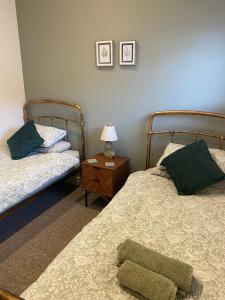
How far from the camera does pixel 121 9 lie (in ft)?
8.46

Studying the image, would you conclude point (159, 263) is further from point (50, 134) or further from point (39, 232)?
point (50, 134)

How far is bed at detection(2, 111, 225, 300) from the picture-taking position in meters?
1.21

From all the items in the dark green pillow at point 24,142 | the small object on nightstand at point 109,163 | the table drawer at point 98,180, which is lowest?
the table drawer at point 98,180

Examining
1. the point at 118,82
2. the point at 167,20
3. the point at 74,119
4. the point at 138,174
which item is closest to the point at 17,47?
the point at 74,119

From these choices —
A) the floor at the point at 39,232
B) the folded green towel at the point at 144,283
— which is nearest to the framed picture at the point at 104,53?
the floor at the point at 39,232

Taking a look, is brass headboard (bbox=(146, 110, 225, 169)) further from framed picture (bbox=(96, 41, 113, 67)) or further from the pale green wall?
framed picture (bbox=(96, 41, 113, 67))

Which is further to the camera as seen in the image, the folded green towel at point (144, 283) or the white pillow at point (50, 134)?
the white pillow at point (50, 134)

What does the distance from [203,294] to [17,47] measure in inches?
137

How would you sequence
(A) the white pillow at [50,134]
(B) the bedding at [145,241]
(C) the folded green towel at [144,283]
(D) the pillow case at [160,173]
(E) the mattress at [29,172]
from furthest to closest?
(A) the white pillow at [50,134] → (D) the pillow case at [160,173] → (E) the mattress at [29,172] → (B) the bedding at [145,241] → (C) the folded green towel at [144,283]

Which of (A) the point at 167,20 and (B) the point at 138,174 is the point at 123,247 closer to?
(B) the point at 138,174

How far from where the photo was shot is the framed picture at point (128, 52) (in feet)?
8.54

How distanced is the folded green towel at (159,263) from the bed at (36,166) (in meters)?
1.35

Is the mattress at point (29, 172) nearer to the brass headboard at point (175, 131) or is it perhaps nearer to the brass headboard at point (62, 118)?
the brass headboard at point (62, 118)

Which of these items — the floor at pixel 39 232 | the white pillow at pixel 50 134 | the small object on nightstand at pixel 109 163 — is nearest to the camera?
the floor at pixel 39 232
